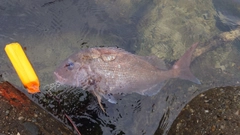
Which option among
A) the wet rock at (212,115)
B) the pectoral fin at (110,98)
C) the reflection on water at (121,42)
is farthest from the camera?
the reflection on water at (121,42)

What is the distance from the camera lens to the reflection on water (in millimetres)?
4750

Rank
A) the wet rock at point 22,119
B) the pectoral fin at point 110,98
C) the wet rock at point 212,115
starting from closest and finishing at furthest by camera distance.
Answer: the wet rock at point 22,119
the wet rock at point 212,115
the pectoral fin at point 110,98

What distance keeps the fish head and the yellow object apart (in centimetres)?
37

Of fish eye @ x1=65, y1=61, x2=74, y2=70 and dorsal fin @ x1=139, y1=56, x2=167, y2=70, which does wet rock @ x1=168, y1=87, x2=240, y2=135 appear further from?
fish eye @ x1=65, y1=61, x2=74, y2=70

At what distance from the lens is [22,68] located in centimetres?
434

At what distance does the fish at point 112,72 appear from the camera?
4.33 meters

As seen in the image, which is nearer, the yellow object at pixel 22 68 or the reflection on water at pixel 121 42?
the yellow object at pixel 22 68

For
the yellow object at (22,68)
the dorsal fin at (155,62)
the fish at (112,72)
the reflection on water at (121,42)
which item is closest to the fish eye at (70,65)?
the fish at (112,72)

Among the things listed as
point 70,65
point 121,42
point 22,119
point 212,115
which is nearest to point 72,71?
point 70,65

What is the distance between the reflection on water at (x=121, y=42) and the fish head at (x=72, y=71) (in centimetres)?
54

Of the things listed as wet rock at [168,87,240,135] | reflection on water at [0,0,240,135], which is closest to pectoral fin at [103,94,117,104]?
reflection on water at [0,0,240,135]

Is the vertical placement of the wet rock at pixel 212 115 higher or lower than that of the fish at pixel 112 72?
lower

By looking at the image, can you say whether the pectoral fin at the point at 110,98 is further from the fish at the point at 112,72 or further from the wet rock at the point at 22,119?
the wet rock at the point at 22,119

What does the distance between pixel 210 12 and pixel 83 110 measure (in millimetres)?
3628
